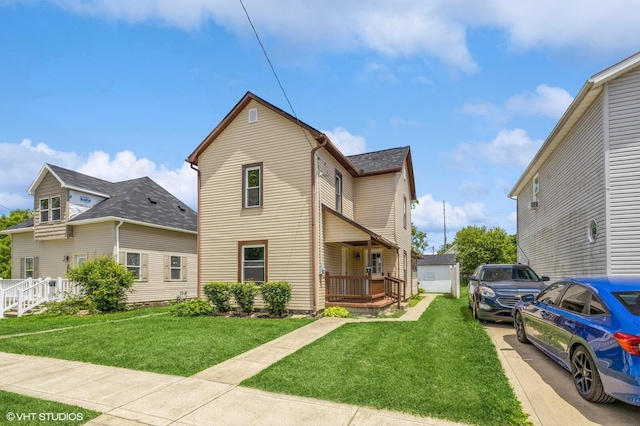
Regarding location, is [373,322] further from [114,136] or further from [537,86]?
[114,136]

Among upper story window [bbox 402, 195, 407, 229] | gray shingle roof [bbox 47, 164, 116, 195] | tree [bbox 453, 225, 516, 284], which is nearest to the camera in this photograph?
gray shingle roof [bbox 47, 164, 116, 195]

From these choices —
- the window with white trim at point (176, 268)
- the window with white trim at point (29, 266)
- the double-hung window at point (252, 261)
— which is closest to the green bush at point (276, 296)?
the double-hung window at point (252, 261)

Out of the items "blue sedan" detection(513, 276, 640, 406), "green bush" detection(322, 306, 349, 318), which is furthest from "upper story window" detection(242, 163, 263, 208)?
"blue sedan" detection(513, 276, 640, 406)

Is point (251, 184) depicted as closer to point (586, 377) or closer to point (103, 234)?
point (103, 234)

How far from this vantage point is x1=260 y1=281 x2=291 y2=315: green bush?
12.1m

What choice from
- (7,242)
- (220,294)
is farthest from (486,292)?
(7,242)

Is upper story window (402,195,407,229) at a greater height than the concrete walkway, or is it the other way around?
upper story window (402,195,407,229)

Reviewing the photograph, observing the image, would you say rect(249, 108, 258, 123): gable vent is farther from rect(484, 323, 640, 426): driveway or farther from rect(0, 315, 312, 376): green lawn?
rect(484, 323, 640, 426): driveway

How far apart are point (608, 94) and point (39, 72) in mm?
16188

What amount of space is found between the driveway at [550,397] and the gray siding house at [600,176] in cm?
366

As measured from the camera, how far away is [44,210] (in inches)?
701

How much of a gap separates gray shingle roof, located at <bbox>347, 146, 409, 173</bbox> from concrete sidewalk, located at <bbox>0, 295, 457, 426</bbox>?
468 inches

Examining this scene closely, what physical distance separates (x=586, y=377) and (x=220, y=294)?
35.9 ft

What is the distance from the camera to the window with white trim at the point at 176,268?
1869 centimetres
